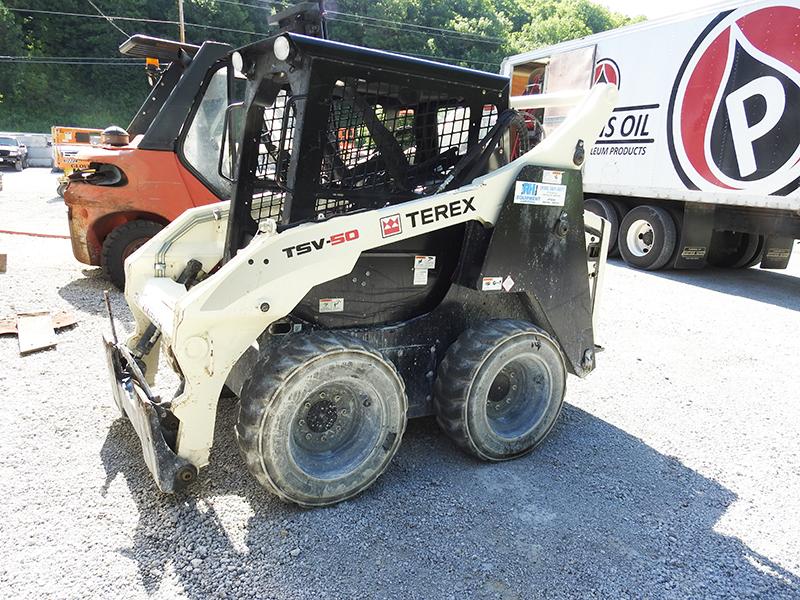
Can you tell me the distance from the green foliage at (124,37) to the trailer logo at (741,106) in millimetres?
36845

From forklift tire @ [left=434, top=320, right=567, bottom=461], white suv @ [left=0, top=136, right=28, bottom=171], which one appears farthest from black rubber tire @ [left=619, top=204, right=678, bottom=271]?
white suv @ [left=0, top=136, right=28, bottom=171]

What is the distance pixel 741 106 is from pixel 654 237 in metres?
2.40

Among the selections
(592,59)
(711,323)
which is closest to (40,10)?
(592,59)

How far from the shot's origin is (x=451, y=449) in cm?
372

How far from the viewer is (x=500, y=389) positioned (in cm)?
379

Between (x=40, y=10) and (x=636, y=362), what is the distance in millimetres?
56431

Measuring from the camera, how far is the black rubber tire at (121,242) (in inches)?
259

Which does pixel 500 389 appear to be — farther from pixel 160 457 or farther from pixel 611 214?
pixel 611 214

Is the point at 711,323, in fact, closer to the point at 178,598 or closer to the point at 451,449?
the point at 451,449

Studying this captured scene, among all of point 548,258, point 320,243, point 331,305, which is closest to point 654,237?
point 548,258

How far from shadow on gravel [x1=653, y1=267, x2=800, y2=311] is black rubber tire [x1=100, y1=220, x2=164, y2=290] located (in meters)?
7.80

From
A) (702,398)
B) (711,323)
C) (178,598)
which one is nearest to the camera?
(178,598)

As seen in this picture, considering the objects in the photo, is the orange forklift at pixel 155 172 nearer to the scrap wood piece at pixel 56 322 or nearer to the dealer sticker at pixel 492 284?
the scrap wood piece at pixel 56 322

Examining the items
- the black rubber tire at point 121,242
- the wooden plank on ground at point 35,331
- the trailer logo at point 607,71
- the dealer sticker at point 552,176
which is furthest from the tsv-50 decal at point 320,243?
the trailer logo at point 607,71
